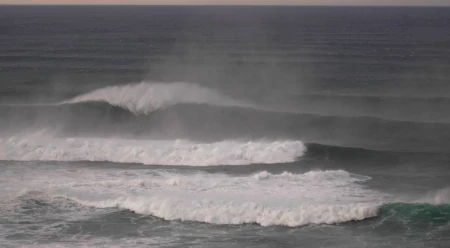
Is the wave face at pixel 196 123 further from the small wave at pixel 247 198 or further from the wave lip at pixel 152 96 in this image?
the small wave at pixel 247 198

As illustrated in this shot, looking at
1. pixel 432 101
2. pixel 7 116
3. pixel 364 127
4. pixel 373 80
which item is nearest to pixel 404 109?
pixel 432 101

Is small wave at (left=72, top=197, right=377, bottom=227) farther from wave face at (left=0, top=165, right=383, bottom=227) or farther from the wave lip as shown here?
the wave lip

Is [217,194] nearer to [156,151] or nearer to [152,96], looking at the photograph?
[156,151]

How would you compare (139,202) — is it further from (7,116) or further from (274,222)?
(7,116)

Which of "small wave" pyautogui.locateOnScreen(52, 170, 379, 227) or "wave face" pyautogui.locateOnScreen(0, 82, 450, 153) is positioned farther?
"wave face" pyautogui.locateOnScreen(0, 82, 450, 153)

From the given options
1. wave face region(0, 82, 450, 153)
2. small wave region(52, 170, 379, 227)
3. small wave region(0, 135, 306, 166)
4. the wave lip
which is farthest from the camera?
the wave lip

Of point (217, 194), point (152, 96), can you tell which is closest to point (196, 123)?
point (152, 96)

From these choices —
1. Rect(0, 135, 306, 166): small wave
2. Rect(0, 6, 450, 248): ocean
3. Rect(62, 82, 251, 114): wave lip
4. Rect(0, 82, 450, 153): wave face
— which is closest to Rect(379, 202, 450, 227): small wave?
Rect(0, 6, 450, 248): ocean
